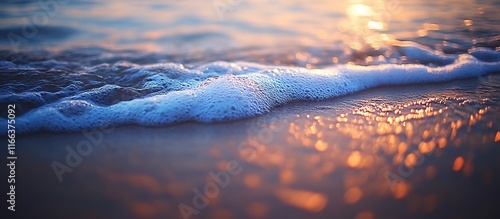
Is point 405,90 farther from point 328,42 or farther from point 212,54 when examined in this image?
point 212,54

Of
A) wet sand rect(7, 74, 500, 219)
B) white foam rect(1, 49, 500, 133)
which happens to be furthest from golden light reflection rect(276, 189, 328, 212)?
white foam rect(1, 49, 500, 133)

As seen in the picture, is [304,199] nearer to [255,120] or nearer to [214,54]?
[255,120]

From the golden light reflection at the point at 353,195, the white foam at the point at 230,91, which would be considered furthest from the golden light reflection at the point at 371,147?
the white foam at the point at 230,91

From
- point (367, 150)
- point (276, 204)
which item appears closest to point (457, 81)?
point (367, 150)

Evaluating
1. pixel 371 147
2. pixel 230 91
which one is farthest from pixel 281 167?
pixel 230 91

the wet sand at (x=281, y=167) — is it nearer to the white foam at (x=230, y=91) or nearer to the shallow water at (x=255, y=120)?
the shallow water at (x=255, y=120)

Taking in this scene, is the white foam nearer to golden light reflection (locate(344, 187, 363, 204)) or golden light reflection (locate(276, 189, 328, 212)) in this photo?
golden light reflection (locate(276, 189, 328, 212))
